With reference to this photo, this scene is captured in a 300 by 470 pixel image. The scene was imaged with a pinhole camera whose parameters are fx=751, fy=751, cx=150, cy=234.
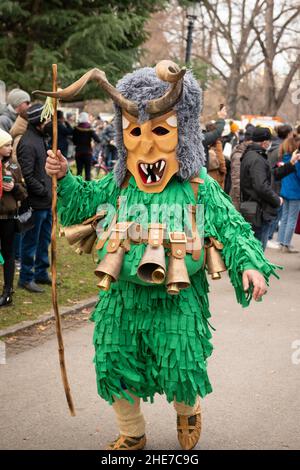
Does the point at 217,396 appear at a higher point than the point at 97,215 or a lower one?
lower

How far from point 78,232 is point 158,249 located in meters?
0.58

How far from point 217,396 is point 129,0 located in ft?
30.4

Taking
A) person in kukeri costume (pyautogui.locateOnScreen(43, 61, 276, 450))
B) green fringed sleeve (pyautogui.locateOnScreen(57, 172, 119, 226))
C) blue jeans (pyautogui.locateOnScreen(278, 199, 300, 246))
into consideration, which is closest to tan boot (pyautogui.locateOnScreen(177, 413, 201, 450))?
person in kukeri costume (pyautogui.locateOnScreen(43, 61, 276, 450))

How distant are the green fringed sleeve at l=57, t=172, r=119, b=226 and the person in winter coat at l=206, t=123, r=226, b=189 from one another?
636cm

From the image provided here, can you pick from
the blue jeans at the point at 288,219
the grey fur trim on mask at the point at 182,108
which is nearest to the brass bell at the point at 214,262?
the grey fur trim on mask at the point at 182,108

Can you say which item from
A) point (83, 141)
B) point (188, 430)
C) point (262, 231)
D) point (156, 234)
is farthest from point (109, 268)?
point (83, 141)

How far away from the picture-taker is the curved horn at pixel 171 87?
3.67m

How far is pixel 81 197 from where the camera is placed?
416 centimetres

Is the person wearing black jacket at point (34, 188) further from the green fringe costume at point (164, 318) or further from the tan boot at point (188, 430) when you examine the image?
the tan boot at point (188, 430)

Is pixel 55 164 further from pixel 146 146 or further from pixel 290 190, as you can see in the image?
pixel 290 190

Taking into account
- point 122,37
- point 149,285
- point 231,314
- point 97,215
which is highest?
point 122,37

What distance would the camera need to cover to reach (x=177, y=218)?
3.89 meters
